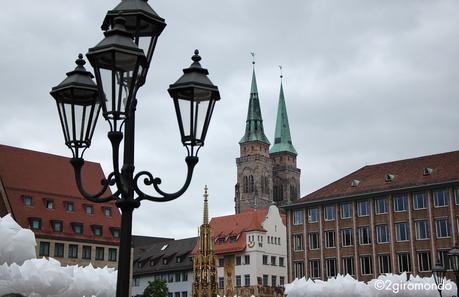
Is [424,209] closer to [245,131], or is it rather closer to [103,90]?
[103,90]

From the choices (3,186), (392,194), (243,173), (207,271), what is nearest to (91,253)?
(3,186)

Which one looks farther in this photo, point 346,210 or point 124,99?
point 346,210

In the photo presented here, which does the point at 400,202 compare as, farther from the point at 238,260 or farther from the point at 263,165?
the point at 263,165

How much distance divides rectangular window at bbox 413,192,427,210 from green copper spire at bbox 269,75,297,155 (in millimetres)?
76234

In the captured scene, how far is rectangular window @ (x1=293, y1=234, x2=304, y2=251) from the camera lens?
206 ft

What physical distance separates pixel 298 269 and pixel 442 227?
14.6m

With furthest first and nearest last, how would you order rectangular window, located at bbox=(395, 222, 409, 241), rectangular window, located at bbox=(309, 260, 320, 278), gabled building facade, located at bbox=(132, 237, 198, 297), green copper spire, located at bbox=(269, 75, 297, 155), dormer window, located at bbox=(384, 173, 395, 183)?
1. green copper spire, located at bbox=(269, 75, 297, 155)
2. gabled building facade, located at bbox=(132, 237, 198, 297)
3. rectangular window, located at bbox=(309, 260, 320, 278)
4. dormer window, located at bbox=(384, 173, 395, 183)
5. rectangular window, located at bbox=(395, 222, 409, 241)

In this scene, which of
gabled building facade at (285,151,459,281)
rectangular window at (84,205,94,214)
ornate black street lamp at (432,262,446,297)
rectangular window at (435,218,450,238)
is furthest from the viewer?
rectangular window at (84,205,94,214)

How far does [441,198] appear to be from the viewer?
54344 millimetres

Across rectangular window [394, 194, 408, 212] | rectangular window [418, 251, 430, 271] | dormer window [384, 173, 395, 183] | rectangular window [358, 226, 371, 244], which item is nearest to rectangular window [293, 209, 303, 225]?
rectangular window [358, 226, 371, 244]

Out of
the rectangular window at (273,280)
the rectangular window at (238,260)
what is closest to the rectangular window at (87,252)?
the rectangular window at (238,260)

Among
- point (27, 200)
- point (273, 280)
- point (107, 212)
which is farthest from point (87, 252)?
point (273, 280)

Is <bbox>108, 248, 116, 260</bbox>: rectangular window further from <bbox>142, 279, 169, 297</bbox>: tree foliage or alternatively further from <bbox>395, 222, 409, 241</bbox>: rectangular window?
<bbox>395, 222, 409, 241</bbox>: rectangular window

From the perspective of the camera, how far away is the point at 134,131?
22.8 feet
